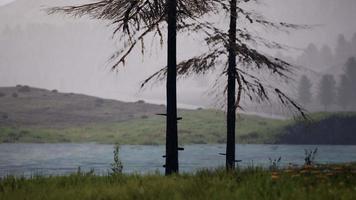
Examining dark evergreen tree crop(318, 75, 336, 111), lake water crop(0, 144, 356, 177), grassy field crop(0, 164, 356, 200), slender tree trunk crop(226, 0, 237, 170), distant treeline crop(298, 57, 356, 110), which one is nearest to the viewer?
grassy field crop(0, 164, 356, 200)

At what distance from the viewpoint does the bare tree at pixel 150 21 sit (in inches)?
544

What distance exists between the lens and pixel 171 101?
46.8ft

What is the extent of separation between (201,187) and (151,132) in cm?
8068

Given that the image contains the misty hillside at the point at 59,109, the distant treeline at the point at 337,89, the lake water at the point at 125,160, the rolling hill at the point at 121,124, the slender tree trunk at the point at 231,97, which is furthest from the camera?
the distant treeline at the point at 337,89

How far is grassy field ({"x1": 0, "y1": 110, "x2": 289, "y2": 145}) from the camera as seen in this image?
85.8m

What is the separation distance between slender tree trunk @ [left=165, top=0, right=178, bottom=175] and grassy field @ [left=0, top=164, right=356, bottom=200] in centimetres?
246

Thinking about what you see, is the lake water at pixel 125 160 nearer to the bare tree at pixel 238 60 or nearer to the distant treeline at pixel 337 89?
the bare tree at pixel 238 60

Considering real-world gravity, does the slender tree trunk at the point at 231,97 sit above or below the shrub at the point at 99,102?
below

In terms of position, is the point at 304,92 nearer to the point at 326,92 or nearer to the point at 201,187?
the point at 326,92

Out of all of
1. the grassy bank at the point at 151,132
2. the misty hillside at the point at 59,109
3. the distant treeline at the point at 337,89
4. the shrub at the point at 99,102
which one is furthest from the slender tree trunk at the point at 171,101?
the distant treeline at the point at 337,89

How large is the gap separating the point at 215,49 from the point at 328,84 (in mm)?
107105

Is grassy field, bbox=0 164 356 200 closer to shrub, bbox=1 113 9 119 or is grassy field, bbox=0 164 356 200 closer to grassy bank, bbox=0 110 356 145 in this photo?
grassy bank, bbox=0 110 356 145

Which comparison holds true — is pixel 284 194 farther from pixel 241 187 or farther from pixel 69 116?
pixel 69 116

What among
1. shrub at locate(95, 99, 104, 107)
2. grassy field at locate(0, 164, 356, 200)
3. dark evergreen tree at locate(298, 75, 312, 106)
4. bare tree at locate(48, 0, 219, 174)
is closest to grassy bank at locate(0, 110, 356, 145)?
shrub at locate(95, 99, 104, 107)
